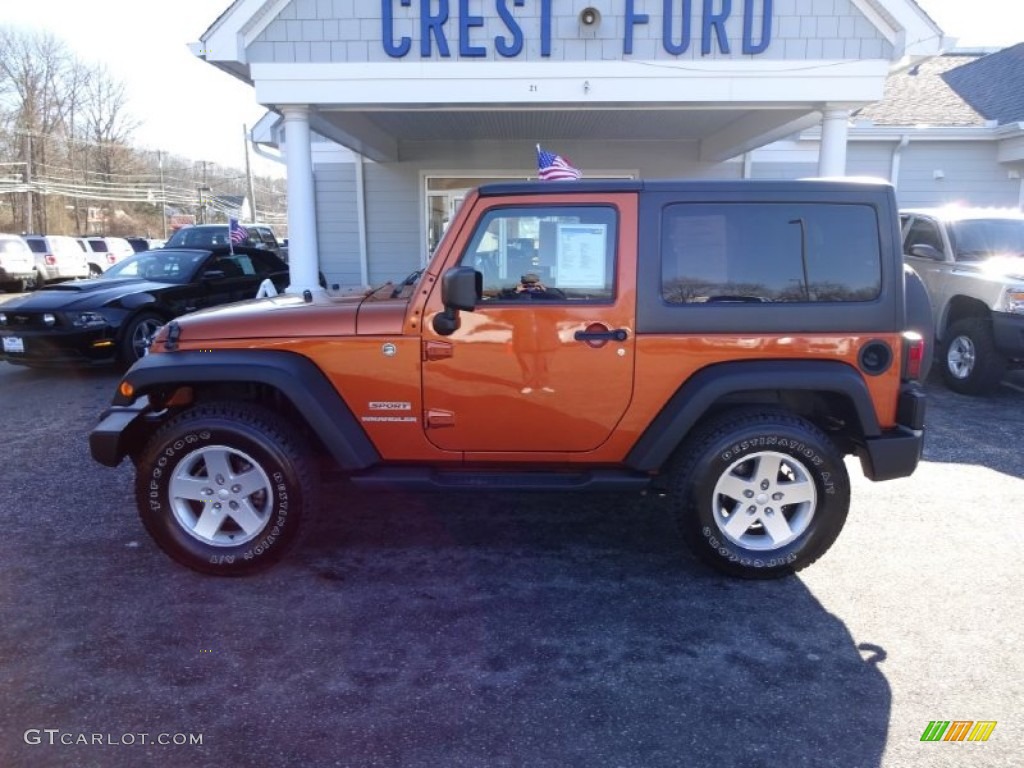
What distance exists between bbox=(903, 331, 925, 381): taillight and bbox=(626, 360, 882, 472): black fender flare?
269mm

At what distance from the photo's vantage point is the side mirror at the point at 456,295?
329 cm

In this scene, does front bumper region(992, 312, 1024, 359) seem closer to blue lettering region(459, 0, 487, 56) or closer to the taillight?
the taillight

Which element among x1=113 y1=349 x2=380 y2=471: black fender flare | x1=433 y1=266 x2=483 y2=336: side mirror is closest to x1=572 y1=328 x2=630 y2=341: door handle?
x1=433 y1=266 x2=483 y2=336: side mirror

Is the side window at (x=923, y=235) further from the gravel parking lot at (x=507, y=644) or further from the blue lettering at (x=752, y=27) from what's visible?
the gravel parking lot at (x=507, y=644)

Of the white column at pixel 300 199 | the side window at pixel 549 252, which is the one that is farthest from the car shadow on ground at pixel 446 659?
the white column at pixel 300 199

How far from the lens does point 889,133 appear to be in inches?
479

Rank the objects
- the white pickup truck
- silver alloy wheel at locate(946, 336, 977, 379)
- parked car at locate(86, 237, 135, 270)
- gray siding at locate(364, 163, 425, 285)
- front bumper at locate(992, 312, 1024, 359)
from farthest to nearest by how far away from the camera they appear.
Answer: parked car at locate(86, 237, 135, 270), gray siding at locate(364, 163, 425, 285), silver alloy wheel at locate(946, 336, 977, 379), the white pickup truck, front bumper at locate(992, 312, 1024, 359)

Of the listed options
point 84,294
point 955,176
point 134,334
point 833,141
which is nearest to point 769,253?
point 833,141

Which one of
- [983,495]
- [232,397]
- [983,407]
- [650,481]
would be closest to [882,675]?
[650,481]

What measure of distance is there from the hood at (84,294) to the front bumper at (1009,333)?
9131 millimetres

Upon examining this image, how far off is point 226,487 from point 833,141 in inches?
298

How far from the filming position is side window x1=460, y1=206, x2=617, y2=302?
11.6 ft

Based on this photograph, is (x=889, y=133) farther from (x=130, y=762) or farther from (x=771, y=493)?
(x=130, y=762)

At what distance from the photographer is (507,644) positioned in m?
3.09
